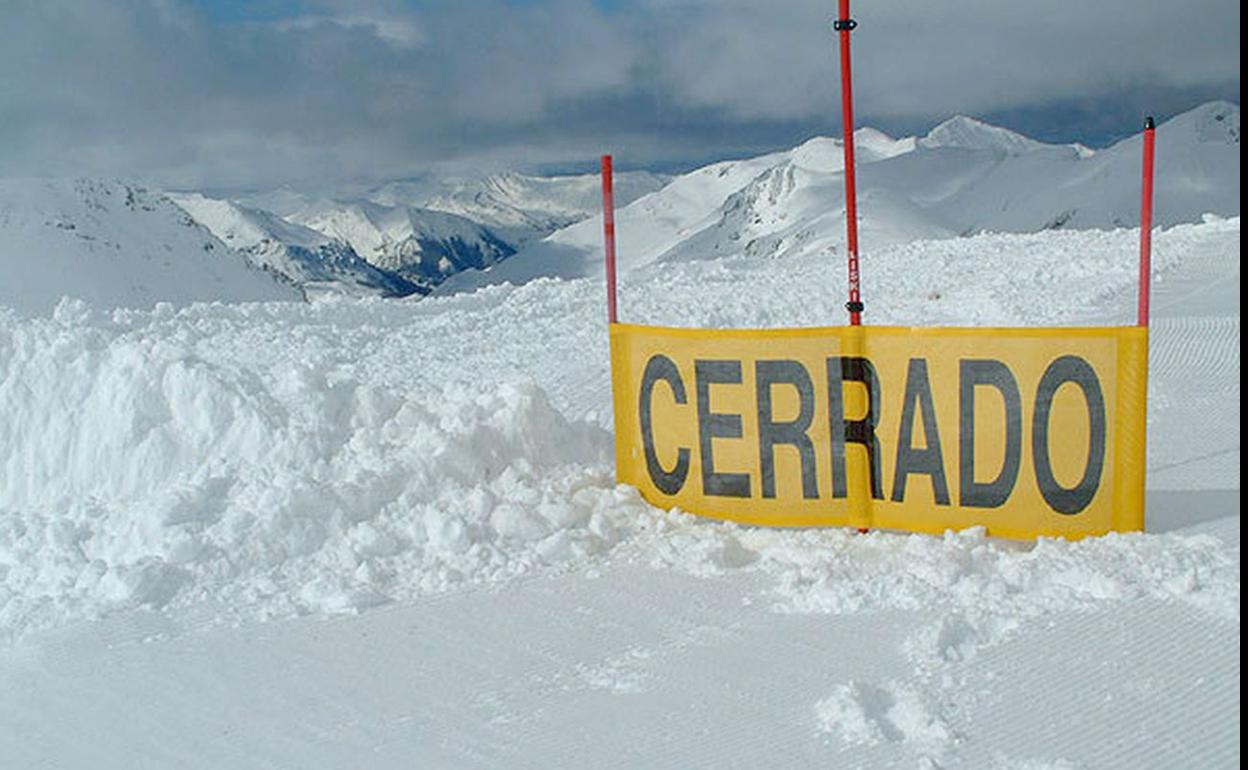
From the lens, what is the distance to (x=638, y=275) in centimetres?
1702

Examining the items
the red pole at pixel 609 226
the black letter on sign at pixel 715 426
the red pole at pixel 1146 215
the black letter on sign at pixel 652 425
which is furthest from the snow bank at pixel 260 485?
the red pole at pixel 1146 215

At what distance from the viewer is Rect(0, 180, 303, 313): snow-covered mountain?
5753 cm

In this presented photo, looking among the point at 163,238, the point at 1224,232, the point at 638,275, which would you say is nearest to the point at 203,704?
the point at 638,275

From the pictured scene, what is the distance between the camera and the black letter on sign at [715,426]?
570 centimetres

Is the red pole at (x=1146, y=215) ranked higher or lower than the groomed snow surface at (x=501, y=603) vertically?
higher

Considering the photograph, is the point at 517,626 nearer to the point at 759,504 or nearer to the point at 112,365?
the point at 759,504

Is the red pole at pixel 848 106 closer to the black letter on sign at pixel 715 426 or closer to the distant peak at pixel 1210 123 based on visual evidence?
the black letter on sign at pixel 715 426

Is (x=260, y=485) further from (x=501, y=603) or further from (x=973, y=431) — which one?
Answer: (x=973, y=431)

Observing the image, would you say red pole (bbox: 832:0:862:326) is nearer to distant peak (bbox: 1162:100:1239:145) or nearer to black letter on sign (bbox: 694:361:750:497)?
black letter on sign (bbox: 694:361:750:497)

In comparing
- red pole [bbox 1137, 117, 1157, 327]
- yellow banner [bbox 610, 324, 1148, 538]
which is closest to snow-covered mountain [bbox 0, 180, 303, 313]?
yellow banner [bbox 610, 324, 1148, 538]

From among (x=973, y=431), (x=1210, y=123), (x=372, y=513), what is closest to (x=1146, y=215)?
(x=973, y=431)

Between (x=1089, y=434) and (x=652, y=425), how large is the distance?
208cm

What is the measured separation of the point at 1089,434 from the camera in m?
5.08

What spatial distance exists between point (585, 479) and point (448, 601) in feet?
4.53
